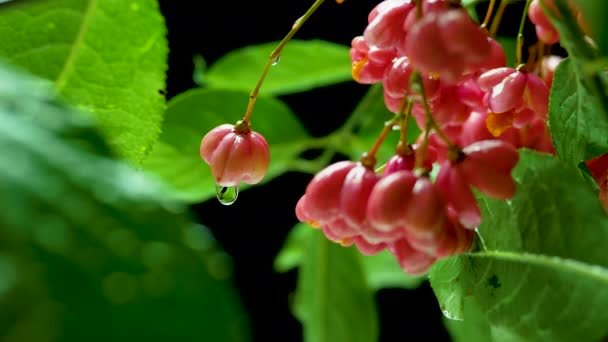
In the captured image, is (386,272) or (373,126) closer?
(373,126)

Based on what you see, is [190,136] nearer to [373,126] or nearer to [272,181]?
[373,126]

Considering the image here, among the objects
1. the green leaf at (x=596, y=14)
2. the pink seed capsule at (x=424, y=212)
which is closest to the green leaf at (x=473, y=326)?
the pink seed capsule at (x=424, y=212)

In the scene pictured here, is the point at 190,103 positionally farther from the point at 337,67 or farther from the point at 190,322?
the point at 190,322

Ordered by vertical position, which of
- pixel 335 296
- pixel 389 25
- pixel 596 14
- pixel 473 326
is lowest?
pixel 335 296

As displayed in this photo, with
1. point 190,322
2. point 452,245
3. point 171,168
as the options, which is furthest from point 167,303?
point 171,168

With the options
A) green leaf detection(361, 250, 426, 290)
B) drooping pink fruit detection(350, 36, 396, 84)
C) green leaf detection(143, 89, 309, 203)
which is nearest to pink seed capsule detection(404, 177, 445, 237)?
drooping pink fruit detection(350, 36, 396, 84)

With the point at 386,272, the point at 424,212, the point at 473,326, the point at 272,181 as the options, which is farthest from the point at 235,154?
the point at 272,181

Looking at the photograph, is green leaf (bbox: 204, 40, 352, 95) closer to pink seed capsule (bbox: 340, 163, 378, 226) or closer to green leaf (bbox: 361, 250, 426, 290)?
green leaf (bbox: 361, 250, 426, 290)
